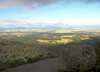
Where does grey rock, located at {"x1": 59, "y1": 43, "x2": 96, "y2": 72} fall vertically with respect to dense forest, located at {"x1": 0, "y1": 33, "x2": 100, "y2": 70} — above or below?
above

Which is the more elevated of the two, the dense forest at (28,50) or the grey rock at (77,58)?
the grey rock at (77,58)

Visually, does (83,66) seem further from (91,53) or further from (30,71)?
(30,71)

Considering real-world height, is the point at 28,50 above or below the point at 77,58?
below

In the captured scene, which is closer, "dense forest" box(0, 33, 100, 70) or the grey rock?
the grey rock

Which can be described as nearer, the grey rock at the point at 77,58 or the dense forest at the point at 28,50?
the grey rock at the point at 77,58

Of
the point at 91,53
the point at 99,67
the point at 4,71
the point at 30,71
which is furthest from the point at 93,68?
the point at 4,71

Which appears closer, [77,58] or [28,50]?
[77,58]

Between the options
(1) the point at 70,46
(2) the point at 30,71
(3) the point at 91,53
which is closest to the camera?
(3) the point at 91,53

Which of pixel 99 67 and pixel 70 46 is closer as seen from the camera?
pixel 99 67
